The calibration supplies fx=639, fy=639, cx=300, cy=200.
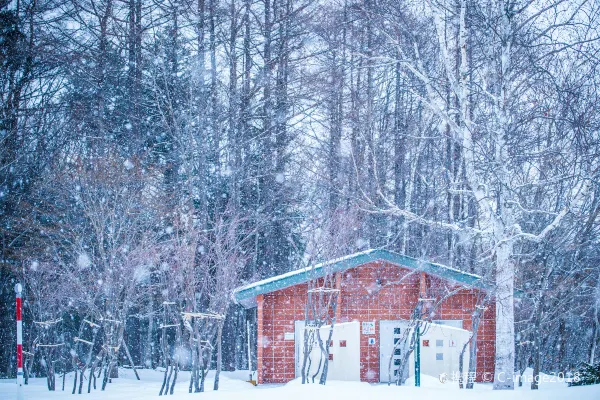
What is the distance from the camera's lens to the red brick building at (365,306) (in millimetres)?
16344

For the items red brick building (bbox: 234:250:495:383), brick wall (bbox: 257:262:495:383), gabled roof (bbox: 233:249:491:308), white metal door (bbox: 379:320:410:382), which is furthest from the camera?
white metal door (bbox: 379:320:410:382)

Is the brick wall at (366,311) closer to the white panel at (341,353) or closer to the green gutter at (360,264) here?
the white panel at (341,353)

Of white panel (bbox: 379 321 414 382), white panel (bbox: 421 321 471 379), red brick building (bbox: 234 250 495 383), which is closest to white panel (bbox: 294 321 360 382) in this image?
Answer: red brick building (bbox: 234 250 495 383)

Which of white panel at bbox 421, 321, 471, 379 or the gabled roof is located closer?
the gabled roof

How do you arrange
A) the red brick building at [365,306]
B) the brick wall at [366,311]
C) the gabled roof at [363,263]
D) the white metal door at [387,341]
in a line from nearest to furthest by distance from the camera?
the gabled roof at [363,263]
the red brick building at [365,306]
the brick wall at [366,311]
the white metal door at [387,341]

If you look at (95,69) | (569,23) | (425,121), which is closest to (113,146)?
(95,69)

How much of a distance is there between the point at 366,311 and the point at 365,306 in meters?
0.14

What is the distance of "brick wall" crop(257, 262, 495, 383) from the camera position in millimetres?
16812

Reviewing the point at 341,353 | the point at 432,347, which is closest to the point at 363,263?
the point at 341,353

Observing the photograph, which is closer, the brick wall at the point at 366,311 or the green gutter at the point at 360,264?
the green gutter at the point at 360,264

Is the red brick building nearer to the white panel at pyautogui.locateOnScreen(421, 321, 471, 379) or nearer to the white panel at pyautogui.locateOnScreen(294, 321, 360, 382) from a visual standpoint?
the white panel at pyautogui.locateOnScreen(294, 321, 360, 382)

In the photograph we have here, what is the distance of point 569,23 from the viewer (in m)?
11.3

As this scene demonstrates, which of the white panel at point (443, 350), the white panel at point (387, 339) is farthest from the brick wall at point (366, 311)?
the white panel at point (443, 350)

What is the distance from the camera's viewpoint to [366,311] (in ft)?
56.2
